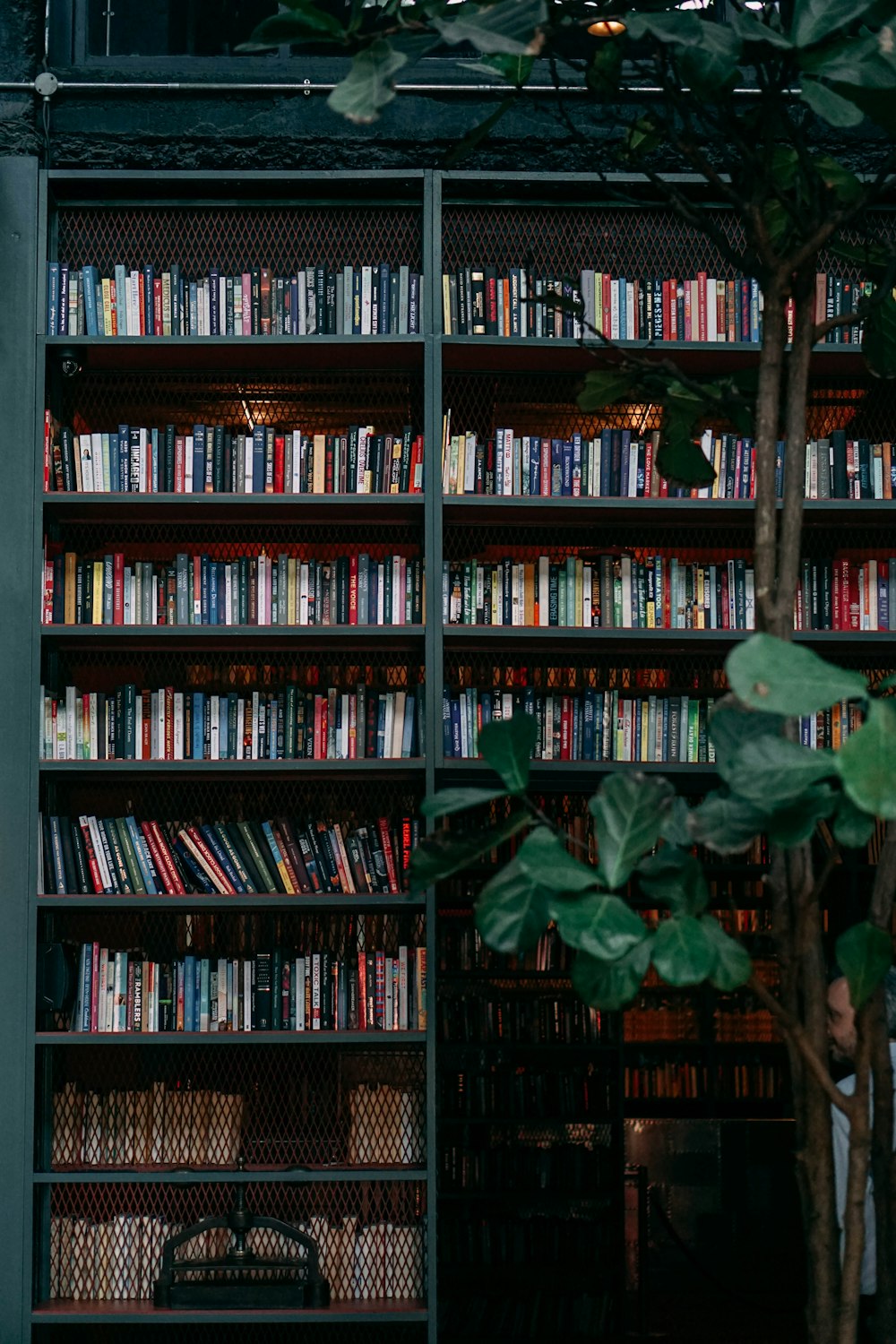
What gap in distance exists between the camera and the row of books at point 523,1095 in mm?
4277

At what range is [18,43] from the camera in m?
4.07

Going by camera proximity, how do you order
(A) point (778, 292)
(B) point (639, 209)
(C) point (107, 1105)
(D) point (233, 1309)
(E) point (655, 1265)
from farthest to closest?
(E) point (655, 1265), (B) point (639, 209), (C) point (107, 1105), (D) point (233, 1309), (A) point (778, 292)

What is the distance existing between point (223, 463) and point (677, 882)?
2.53 meters

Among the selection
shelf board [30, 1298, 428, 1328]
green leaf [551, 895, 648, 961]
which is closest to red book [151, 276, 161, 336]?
shelf board [30, 1298, 428, 1328]

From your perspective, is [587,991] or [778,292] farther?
[778,292]

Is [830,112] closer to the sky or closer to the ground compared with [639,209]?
closer to the ground

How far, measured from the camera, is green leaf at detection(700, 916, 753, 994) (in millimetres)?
1668

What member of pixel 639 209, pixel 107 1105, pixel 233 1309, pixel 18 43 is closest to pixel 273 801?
pixel 107 1105

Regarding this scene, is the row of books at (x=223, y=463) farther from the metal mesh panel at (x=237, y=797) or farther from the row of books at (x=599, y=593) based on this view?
the metal mesh panel at (x=237, y=797)

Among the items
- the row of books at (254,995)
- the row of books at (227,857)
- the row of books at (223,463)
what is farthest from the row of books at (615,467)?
the row of books at (254,995)

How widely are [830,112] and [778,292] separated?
0.24 m

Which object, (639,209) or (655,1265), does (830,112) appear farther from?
(655,1265)

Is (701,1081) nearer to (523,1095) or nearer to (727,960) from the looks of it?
(523,1095)

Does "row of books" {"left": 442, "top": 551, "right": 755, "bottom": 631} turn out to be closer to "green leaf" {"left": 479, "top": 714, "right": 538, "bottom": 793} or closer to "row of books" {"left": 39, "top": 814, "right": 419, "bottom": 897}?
"row of books" {"left": 39, "top": 814, "right": 419, "bottom": 897}
